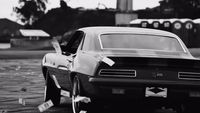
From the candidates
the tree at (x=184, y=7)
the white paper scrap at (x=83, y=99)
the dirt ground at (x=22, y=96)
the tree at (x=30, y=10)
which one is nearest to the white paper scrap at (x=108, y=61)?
the white paper scrap at (x=83, y=99)

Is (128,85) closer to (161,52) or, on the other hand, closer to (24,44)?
(161,52)

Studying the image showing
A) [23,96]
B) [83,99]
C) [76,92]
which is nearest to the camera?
[83,99]

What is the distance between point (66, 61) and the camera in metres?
8.95

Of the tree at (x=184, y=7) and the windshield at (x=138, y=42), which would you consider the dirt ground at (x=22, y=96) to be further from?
the tree at (x=184, y=7)

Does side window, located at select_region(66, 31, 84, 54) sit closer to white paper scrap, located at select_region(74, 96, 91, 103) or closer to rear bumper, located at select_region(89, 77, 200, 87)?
white paper scrap, located at select_region(74, 96, 91, 103)

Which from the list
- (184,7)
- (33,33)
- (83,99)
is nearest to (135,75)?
(83,99)

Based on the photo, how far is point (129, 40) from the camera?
8.48 metres

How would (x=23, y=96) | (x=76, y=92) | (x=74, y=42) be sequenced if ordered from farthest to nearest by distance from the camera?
(x=23, y=96), (x=74, y=42), (x=76, y=92)

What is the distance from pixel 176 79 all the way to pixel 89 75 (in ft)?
3.38

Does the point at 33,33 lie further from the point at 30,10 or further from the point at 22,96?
the point at 22,96

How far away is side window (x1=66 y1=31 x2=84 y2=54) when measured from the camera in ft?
30.4

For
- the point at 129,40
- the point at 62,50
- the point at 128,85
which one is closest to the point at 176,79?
the point at 128,85

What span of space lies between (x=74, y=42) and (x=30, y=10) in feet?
424

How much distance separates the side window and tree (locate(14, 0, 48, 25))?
12799cm
